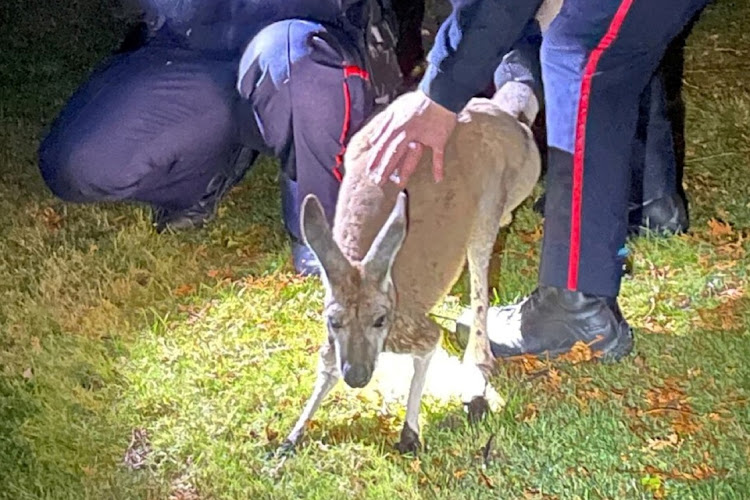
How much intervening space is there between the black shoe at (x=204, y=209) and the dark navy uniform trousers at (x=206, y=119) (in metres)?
0.03

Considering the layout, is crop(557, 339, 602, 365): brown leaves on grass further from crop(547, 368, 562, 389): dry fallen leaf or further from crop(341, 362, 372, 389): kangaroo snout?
crop(341, 362, 372, 389): kangaroo snout

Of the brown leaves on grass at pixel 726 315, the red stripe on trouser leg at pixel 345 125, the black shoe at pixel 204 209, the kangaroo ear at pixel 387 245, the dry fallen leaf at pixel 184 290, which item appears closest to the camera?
the kangaroo ear at pixel 387 245

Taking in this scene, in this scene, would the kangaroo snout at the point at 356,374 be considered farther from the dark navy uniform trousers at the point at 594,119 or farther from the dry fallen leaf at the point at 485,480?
the dark navy uniform trousers at the point at 594,119

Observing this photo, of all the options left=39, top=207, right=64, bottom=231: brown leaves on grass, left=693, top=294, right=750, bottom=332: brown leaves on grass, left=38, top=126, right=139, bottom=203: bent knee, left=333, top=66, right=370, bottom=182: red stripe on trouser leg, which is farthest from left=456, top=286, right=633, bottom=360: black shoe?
left=39, top=207, right=64, bottom=231: brown leaves on grass

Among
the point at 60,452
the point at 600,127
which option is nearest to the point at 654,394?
the point at 600,127

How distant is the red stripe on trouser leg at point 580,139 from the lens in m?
2.33

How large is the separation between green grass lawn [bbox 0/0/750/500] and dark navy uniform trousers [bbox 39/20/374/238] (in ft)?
0.72

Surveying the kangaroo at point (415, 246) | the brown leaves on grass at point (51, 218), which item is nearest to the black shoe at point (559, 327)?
the kangaroo at point (415, 246)

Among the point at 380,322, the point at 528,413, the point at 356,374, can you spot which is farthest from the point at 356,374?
the point at 528,413

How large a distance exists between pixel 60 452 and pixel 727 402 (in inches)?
60.8

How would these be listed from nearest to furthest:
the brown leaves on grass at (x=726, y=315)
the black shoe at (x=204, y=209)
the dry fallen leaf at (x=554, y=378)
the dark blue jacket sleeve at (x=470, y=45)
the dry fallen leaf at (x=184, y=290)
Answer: the dark blue jacket sleeve at (x=470, y=45) < the dry fallen leaf at (x=554, y=378) < the brown leaves on grass at (x=726, y=315) < the dry fallen leaf at (x=184, y=290) < the black shoe at (x=204, y=209)

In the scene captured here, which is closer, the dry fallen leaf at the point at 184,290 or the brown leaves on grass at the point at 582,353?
the brown leaves on grass at the point at 582,353

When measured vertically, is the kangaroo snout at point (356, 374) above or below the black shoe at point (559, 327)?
above

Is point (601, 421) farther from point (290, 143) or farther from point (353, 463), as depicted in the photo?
point (290, 143)
